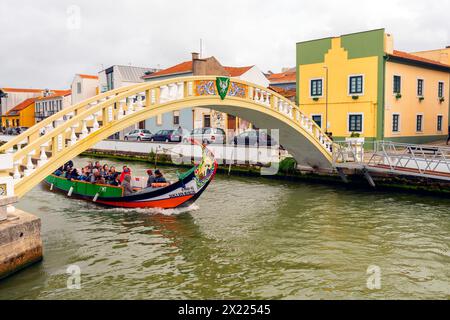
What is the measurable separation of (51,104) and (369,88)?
1813 inches

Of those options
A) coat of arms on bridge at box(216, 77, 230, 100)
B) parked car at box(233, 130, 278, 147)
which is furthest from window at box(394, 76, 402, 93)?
coat of arms on bridge at box(216, 77, 230, 100)

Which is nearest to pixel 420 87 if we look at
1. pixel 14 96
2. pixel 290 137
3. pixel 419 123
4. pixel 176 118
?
pixel 419 123

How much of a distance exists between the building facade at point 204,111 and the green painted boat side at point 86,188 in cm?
1887

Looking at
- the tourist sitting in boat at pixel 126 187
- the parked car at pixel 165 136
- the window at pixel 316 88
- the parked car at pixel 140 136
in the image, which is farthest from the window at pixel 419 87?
the tourist sitting in boat at pixel 126 187

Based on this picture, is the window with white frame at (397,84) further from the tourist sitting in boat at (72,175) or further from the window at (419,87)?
the tourist sitting in boat at (72,175)

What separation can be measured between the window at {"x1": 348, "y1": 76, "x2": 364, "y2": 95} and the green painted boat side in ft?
55.6

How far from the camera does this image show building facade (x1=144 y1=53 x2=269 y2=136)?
123ft

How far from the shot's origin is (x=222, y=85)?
15.7m

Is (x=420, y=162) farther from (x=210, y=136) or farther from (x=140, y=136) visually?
(x=140, y=136)

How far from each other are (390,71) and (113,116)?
19.5 metres

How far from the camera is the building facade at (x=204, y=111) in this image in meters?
37.4

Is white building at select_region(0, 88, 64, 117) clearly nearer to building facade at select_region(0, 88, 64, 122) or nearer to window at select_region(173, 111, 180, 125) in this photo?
building facade at select_region(0, 88, 64, 122)

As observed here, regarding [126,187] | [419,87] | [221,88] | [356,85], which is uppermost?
[419,87]

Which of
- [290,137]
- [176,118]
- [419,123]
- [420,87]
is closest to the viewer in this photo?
[290,137]
